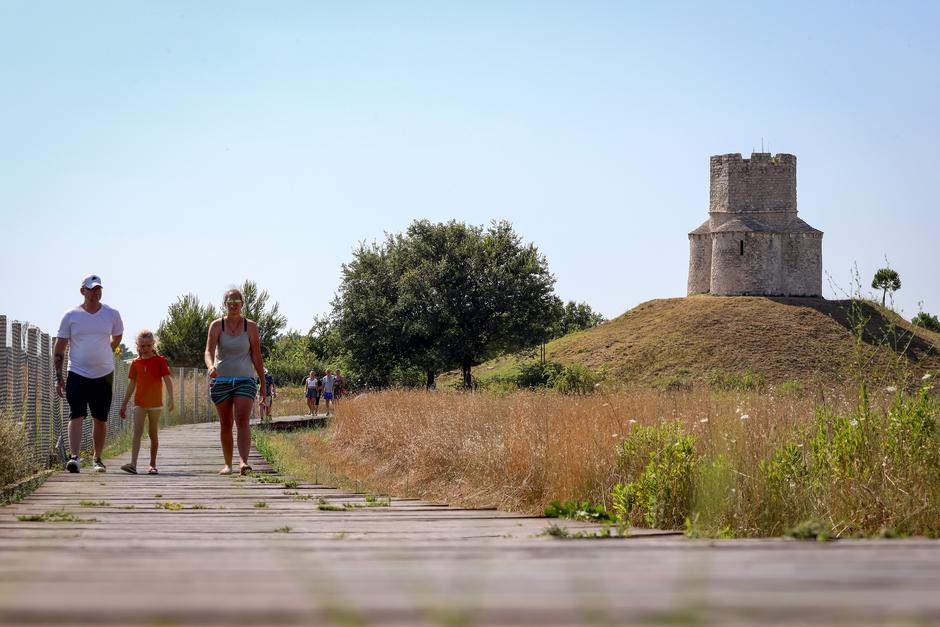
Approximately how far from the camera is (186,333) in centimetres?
6600

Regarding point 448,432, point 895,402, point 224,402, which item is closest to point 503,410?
point 448,432

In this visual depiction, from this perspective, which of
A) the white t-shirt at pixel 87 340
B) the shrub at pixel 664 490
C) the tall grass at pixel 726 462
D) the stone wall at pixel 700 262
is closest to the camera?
the tall grass at pixel 726 462

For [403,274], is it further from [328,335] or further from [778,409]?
[778,409]

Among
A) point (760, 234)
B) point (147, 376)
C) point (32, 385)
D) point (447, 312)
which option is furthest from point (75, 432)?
point (760, 234)

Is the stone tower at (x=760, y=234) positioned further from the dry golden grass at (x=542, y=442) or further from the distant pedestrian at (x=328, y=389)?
the dry golden grass at (x=542, y=442)

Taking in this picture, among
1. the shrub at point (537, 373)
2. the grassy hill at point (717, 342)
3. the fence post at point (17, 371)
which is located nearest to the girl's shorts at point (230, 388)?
the fence post at point (17, 371)

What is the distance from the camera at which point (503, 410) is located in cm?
1569

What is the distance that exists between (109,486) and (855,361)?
6236 millimetres

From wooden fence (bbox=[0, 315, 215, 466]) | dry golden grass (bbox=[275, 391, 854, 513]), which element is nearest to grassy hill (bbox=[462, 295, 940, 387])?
dry golden grass (bbox=[275, 391, 854, 513])

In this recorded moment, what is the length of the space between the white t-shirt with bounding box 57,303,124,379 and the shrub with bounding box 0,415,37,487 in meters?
0.79

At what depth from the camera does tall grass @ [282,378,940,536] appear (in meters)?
7.39

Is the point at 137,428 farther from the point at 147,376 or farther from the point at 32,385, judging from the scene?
the point at 32,385

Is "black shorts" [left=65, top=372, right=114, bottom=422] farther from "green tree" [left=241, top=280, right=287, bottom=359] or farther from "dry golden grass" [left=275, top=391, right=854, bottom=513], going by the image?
"green tree" [left=241, top=280, right=287, bottom=359]

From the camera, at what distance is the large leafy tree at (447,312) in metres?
59.8
